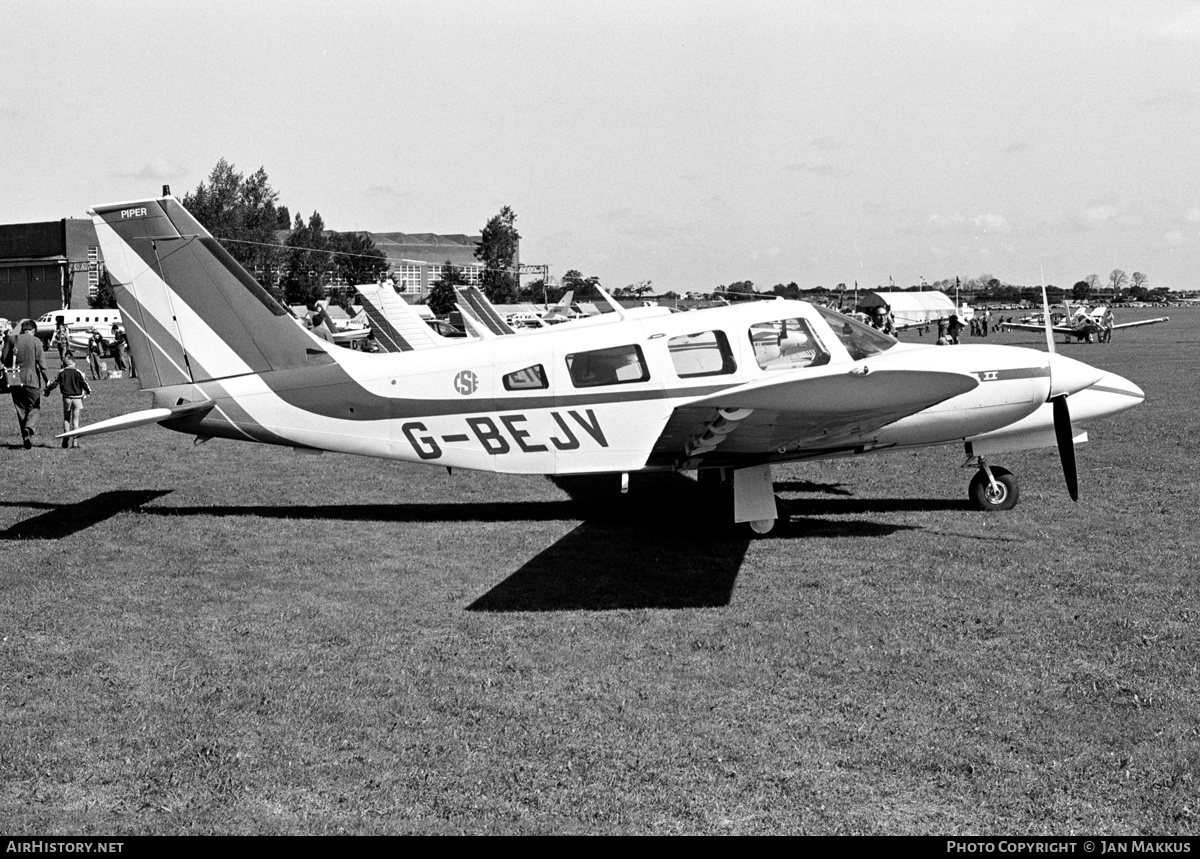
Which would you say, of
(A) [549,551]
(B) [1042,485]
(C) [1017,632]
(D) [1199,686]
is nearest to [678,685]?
(C) [1017,632]

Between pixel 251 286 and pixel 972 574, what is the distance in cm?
802

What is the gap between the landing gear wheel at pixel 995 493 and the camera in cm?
1207

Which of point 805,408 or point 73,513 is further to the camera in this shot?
point 73,513

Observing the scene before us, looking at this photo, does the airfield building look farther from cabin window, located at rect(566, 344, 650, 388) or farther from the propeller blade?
the propeller blade

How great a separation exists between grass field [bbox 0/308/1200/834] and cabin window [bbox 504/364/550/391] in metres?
1.58

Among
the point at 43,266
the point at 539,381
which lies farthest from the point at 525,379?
the point at 43,266

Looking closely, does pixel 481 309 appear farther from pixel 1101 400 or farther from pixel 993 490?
pixel 1101 400

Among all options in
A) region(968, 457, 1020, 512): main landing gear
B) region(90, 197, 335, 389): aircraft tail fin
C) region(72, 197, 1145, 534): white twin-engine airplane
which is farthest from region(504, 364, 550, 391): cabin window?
region(968, 457, 1020, 512): main landing gear

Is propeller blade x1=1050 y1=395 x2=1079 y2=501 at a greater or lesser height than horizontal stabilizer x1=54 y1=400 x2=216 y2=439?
lesser

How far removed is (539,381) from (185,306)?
13.1ft

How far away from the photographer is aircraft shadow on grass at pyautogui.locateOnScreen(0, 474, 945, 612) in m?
9.09

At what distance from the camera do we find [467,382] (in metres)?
11.2

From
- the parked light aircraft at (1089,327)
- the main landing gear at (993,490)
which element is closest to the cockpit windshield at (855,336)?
the main landing gear at (993,490)

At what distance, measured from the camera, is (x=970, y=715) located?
6.18 metres
